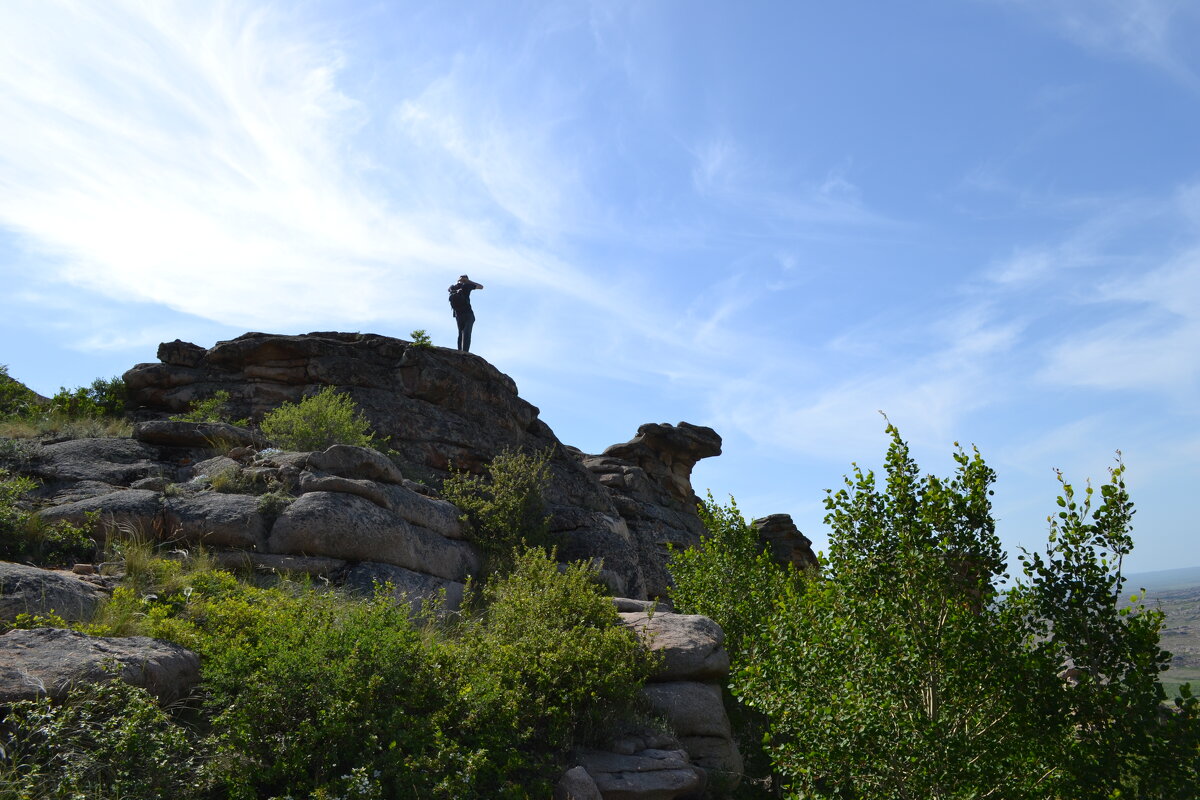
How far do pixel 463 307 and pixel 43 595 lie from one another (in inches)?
707

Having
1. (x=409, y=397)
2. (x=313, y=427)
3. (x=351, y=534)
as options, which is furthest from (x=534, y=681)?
(x=409, y=397)

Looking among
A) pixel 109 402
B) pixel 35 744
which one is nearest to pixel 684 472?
pixel 109 402

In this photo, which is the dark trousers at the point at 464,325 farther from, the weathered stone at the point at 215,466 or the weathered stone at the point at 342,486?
the weathered stone at the point at 342,486

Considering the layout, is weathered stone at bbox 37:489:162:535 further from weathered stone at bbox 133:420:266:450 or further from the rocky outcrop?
the rocky outcrop

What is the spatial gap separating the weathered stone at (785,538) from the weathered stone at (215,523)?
23684 millimetres

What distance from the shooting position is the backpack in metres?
25.7

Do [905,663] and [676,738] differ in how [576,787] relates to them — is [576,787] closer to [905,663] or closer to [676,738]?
[676,738]

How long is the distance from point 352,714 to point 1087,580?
274 inches

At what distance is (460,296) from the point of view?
25844 millimetres

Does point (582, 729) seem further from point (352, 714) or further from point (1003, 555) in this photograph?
point (1003, 555)

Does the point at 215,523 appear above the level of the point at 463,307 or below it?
below

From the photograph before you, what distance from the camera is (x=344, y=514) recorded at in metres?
13.6

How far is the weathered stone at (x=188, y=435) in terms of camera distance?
56.4 feet

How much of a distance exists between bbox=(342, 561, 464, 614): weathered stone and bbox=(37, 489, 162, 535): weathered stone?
313cm
